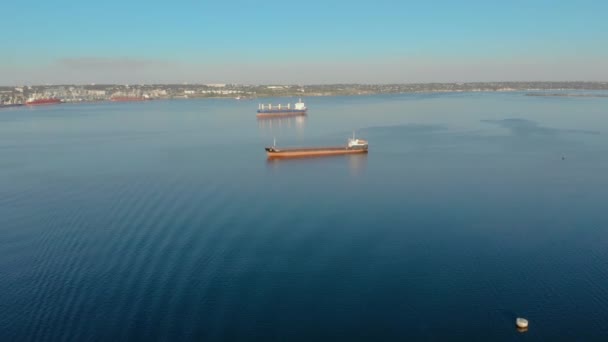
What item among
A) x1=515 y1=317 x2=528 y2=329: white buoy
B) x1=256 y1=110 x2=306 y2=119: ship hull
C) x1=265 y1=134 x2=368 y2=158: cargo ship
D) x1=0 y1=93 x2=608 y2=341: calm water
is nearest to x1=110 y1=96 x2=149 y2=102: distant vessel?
x1=256 y1=110 x2=306 y2=119: ship hull

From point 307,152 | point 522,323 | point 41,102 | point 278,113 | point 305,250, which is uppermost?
point 41,102

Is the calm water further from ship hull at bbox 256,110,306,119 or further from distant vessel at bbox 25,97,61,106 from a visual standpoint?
distant vessel at bbox 25,97,61,106

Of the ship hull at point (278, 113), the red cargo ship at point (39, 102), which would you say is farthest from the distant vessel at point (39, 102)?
the ship hull at point (278, 113)

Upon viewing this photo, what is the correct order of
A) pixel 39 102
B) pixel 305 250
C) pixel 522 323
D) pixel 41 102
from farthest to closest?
1. pixel 41 102
2. pixel 39 102
3. pixel 305 250
4. pixel 522 323

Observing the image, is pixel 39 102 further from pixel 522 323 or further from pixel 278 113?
pixel 522 323

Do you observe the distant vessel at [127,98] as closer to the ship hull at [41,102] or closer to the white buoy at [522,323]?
the ship hull at [41,102]

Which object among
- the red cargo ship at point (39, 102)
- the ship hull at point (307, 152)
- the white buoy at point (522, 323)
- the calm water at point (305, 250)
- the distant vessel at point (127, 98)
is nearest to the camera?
the white buoy at point (522, 323)

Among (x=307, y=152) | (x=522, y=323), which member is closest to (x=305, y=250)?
(x=522, y=323)

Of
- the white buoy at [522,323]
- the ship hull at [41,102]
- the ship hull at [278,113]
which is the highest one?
the ship hull at [41,102]

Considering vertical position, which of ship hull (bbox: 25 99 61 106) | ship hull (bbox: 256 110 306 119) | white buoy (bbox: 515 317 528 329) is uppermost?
ship hull (bbox: 25 99 61 106)
